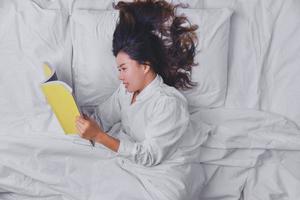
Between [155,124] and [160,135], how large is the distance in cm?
3

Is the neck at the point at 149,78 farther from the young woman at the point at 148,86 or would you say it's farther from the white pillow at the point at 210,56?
the white pillow at the point at 210,56

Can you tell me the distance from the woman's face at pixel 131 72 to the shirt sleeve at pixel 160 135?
0.09m

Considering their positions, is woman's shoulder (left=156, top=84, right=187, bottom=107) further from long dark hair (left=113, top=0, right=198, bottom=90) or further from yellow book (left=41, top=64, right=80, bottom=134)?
yellow book (left=41, top=64, right=80, bottom=134)

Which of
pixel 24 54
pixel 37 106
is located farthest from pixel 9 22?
pixel 37 106

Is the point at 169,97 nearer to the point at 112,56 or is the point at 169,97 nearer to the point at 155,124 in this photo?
the point at 155,124

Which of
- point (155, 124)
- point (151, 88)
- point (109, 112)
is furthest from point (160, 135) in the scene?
point (109, 112)

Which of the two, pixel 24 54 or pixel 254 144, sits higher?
pixel 24 54

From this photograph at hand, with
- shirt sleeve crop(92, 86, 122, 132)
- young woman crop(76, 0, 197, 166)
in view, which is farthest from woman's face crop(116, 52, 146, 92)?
shirt sleeve crop(92, 86, 122, 132)

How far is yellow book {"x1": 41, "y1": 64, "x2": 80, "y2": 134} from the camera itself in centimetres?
124

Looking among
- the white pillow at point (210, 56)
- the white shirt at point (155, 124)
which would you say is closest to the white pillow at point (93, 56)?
the white shirt at point (155, 124)

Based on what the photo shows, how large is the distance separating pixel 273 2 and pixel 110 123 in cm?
68

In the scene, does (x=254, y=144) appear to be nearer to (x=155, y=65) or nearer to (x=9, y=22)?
(x=155, y=65)

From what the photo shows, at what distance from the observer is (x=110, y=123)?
4.79ft

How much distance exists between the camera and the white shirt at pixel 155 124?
1243 mm
